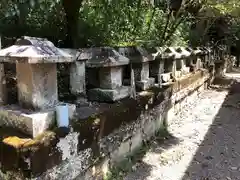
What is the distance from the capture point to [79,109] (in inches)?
109

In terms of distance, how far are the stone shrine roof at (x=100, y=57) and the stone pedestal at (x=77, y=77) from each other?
71mm

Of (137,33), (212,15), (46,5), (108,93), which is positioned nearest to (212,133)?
(137,33)

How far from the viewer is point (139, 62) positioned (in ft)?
12.0

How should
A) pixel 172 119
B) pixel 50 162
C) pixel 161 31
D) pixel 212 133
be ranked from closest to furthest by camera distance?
1. pixel 50 162
2. pixel 212 133
3. pixel 172 119
4. pixel 161 31

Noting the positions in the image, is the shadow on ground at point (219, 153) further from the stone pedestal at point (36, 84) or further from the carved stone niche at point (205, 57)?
the carved stone niche at point (205, 57)

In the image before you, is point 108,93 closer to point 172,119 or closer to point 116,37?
point 116,37

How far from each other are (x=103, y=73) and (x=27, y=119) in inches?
41.8

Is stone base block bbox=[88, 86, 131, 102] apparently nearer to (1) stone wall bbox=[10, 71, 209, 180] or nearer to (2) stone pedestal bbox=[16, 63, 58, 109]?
(1) stone wall bbox=[10, 71, 209, 180]

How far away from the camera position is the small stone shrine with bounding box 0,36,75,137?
2113 millimetres

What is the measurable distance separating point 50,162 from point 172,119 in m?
3.10

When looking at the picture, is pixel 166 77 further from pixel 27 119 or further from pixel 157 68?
pixel 27 119

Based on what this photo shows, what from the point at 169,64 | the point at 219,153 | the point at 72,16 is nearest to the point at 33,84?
the point at 72,16

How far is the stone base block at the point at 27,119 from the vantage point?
2.12 meters

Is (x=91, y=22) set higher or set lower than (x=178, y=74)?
higher
